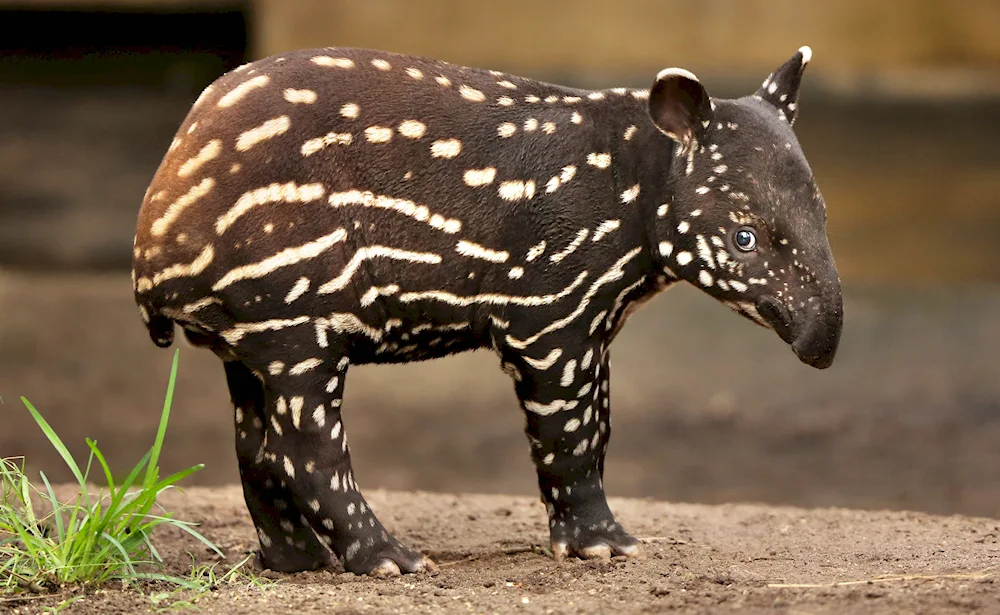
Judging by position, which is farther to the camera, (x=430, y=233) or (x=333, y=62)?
(x=333, y=62)

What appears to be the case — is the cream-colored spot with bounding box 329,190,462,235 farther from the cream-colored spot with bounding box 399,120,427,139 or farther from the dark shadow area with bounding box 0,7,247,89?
the dark shadow area with bounding box 0,7,247,89

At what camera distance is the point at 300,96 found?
4.21m

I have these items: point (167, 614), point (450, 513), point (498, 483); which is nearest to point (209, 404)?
point (498, 483)

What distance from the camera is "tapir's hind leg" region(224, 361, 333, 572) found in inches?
178

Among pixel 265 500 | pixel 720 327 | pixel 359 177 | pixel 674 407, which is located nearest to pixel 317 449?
pixel 265 500

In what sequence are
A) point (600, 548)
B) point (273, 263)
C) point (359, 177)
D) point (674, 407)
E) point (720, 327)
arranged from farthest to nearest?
1. point (720, 327)
2. point (674, 407)
3. point (600, 548)
4. point (359, 177)
5. point (273, 263)

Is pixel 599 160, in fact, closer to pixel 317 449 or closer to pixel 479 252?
pixel 479 252

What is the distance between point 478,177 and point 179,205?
38.4 inches

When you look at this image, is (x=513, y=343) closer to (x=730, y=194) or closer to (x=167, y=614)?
(x=730, y=194)

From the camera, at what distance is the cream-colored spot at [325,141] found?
163 inches

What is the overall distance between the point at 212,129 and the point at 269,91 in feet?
0.75

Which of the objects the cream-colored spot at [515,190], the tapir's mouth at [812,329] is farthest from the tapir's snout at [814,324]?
the cream-colored spot at [515,190]

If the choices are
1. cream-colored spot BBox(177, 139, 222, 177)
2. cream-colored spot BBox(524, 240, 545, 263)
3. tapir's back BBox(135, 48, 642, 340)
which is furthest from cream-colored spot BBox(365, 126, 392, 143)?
cream-colored spot BBox(524, 240, 545, 263)

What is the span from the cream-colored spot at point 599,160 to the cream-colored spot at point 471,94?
0.42 meters
